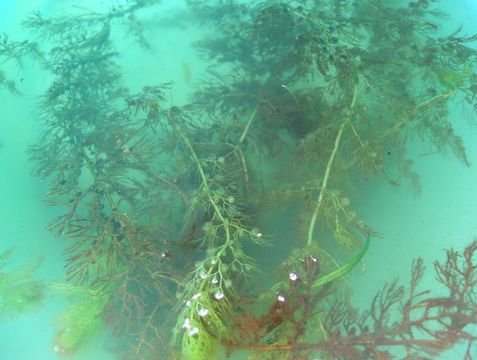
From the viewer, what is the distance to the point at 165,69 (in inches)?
163

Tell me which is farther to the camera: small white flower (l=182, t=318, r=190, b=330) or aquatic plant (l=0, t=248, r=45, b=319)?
aquatic plant (l=0, t=248, r=45, b=319)

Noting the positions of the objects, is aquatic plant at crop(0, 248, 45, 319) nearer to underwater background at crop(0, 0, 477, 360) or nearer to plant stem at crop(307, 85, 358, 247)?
underwater background at crop(0, 0, 477, 360)

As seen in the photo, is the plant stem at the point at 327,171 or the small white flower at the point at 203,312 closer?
the small white flower at the point at 203,312

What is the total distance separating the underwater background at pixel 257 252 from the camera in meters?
3.25

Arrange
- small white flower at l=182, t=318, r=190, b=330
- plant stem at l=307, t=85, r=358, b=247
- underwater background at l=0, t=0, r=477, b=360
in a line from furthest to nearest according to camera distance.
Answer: underwater background at l=0, t=0, r=477, b=360
plant stem at l=307, t=85, r=358, b=247
small white flower at l=182, t=318, r=190, b=330

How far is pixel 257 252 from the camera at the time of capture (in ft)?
10.7

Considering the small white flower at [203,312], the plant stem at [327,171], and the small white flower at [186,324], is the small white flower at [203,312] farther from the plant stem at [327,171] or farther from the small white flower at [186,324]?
the plant stem at [327,171]

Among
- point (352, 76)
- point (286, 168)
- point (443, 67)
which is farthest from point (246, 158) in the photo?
point (443, 67)

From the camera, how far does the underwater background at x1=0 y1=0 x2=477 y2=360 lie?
3.25m

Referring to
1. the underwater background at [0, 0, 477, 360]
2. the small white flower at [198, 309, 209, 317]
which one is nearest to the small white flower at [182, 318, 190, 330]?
the small white flower at [198, 309, 209, 317]

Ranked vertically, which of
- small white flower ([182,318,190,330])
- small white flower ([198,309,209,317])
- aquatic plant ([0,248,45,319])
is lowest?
aquatic plant ([0,248,45,319])

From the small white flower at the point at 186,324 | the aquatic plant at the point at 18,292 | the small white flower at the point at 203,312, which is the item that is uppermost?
the small white flower at the point at 203,312

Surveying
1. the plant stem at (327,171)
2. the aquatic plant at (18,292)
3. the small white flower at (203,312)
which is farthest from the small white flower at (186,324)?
the aquatic plant at (18,292)

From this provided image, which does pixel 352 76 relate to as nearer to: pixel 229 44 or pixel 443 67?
pixel 443 67
